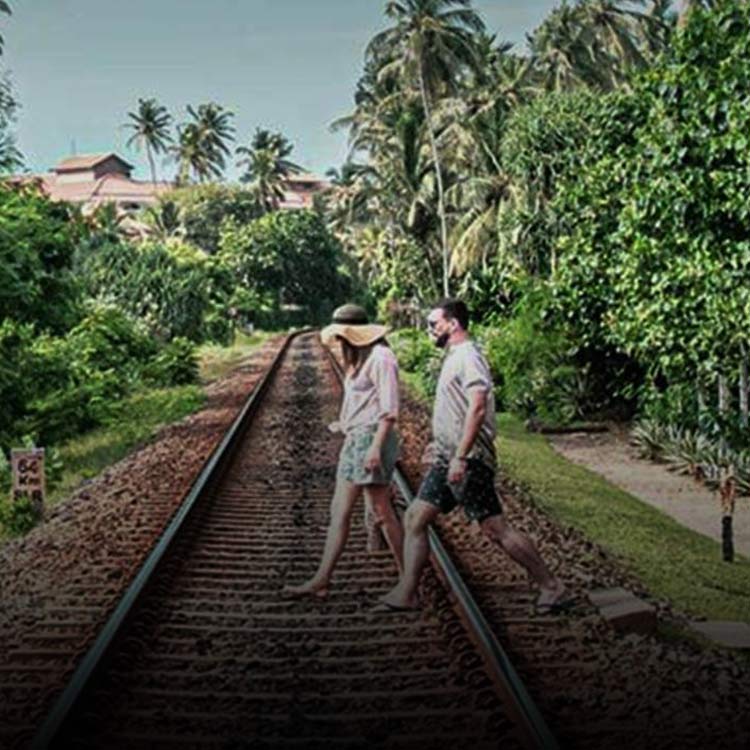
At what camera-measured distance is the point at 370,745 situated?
5.25 meters

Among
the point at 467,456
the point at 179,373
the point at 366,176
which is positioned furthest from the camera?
the point at 366,176

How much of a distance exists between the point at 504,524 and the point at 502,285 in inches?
831

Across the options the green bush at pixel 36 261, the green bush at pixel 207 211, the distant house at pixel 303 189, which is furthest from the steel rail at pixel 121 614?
the distant house at pixel 303 189

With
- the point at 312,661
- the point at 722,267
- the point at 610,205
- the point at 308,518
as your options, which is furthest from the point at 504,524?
the point at 610,205

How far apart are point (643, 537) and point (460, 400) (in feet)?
14.9

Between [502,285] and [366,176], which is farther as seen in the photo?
[366,176]

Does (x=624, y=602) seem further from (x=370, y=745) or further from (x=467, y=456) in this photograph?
(x=370, y=745)

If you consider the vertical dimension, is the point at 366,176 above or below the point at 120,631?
above

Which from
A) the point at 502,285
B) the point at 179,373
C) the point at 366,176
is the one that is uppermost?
the point at 366,176

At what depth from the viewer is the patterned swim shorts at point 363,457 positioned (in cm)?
768

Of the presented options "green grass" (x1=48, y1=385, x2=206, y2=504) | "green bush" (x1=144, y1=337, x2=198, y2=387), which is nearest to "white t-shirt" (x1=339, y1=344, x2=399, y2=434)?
"green grass" (x1=48, y1=385, x2=206, y2=504)

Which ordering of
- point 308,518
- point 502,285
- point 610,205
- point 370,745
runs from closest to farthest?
point 370,745 → point 308,518 → point 610,205 → point 502,285

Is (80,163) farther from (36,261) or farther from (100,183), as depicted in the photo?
(36,261)

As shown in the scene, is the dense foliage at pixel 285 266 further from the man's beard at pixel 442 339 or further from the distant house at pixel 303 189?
the man's beard at pixel 442 339
